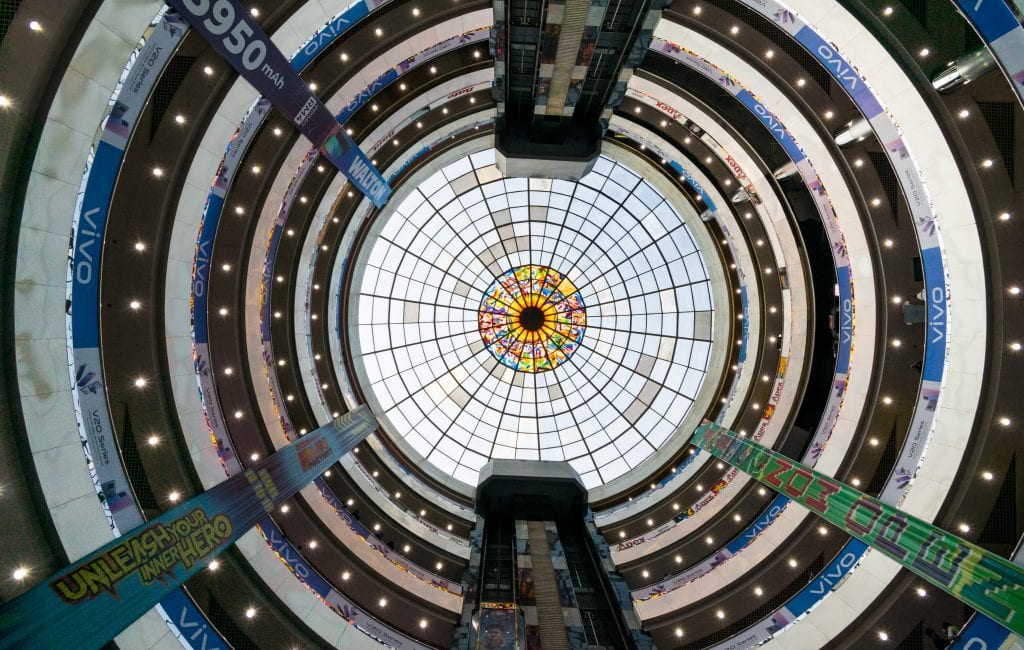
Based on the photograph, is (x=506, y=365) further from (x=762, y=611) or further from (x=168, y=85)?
(x=168, y=85)

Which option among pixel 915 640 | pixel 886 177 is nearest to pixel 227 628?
pixel 915 640

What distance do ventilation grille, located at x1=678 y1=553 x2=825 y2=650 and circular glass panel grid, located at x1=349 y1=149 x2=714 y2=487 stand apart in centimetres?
1071

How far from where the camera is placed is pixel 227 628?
15523mm

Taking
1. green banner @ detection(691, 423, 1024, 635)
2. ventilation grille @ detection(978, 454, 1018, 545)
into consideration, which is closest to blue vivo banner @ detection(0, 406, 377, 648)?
green banner @ detection(691, 423, 1024, 635)

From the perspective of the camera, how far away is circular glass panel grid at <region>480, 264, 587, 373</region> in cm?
3198

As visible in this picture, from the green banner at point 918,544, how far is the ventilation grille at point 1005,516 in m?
3.87

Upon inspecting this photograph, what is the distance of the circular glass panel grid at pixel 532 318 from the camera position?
32.0 m

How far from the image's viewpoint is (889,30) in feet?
41.8

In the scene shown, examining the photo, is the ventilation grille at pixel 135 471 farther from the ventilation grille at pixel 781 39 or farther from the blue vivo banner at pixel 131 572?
the ventilation grille at pixel 781 39

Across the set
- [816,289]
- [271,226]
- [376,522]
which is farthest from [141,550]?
[816,289]

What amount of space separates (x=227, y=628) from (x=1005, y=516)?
2633 cm

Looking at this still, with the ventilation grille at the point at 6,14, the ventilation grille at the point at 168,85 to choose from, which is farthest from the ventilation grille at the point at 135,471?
the ventilation grille at the point at 6,14

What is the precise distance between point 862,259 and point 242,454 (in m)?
25.2

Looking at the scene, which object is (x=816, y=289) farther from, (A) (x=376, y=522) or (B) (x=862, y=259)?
(A) (x=376, y=522)
